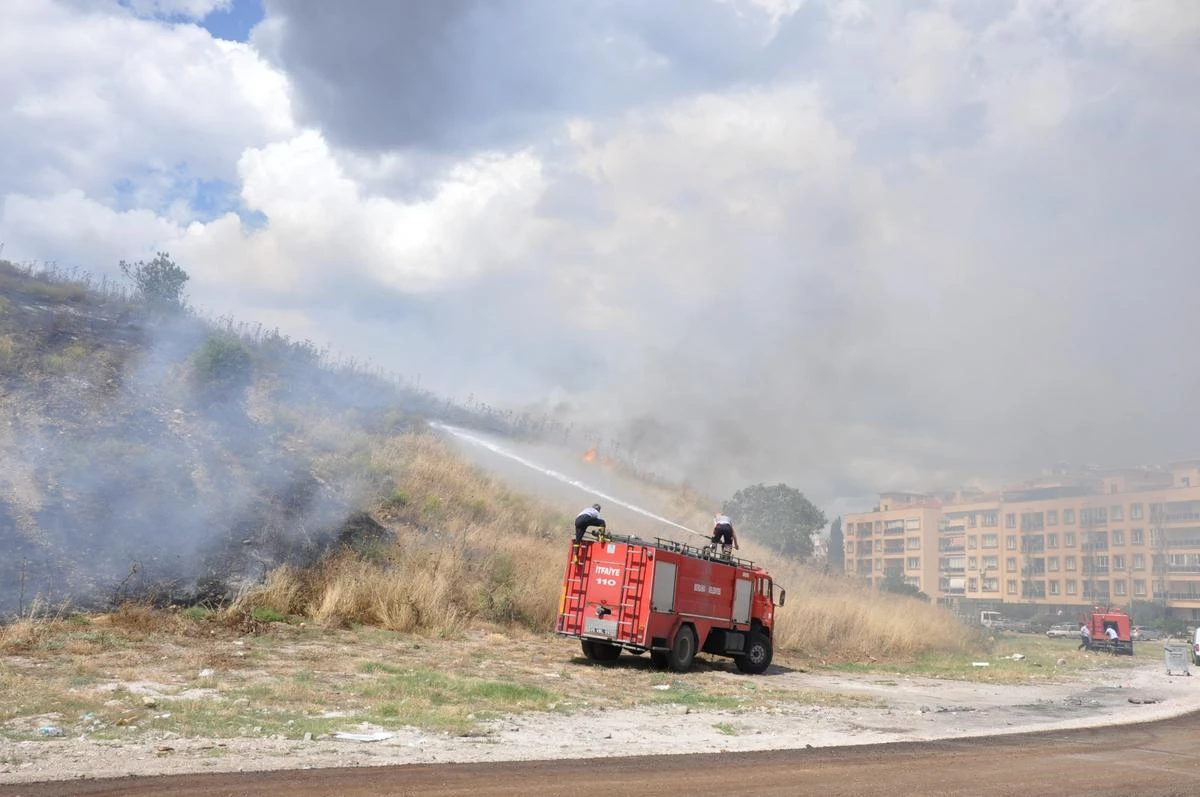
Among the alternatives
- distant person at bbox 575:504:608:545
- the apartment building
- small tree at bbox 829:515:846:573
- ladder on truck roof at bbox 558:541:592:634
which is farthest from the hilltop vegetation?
small tree at bbox 829:515:846:573

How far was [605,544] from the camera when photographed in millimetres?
18953

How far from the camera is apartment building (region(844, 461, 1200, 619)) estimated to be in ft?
166

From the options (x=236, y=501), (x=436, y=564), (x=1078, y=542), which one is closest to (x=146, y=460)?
(x=236, y=501)

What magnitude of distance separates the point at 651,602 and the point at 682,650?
1.57m

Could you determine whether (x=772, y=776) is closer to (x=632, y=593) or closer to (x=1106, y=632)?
(x=632, y=593)

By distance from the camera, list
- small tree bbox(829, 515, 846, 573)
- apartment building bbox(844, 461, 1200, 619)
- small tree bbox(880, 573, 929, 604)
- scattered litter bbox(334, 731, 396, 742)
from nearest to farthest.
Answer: scattered litter bbox(334, 731, 396, 742), small tree bbox(880, 573, 929, 604), apartment building bbox(844, 461, 1200, 619), small tree bbox(829, 515, 846, 573)

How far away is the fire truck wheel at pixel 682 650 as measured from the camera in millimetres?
18578

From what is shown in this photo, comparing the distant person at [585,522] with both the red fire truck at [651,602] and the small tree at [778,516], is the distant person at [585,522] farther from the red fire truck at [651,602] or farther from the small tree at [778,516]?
the small tree at [778,516]

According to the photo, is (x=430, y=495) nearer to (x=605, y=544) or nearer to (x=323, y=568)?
(x=323, y=568)

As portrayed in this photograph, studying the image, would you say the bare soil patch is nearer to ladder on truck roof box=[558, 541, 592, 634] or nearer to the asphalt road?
the asphalt road

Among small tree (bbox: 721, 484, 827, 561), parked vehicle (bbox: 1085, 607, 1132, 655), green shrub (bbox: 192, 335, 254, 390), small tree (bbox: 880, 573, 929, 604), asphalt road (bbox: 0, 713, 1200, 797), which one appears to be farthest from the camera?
small tree (bbox: 721, 484, 827, 561)

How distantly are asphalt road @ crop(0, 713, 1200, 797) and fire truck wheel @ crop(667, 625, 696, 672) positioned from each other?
7.55 meters

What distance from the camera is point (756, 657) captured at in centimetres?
2069

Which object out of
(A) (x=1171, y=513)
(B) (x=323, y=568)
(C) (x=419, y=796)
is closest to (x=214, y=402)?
(B) (x=323, y=568)
